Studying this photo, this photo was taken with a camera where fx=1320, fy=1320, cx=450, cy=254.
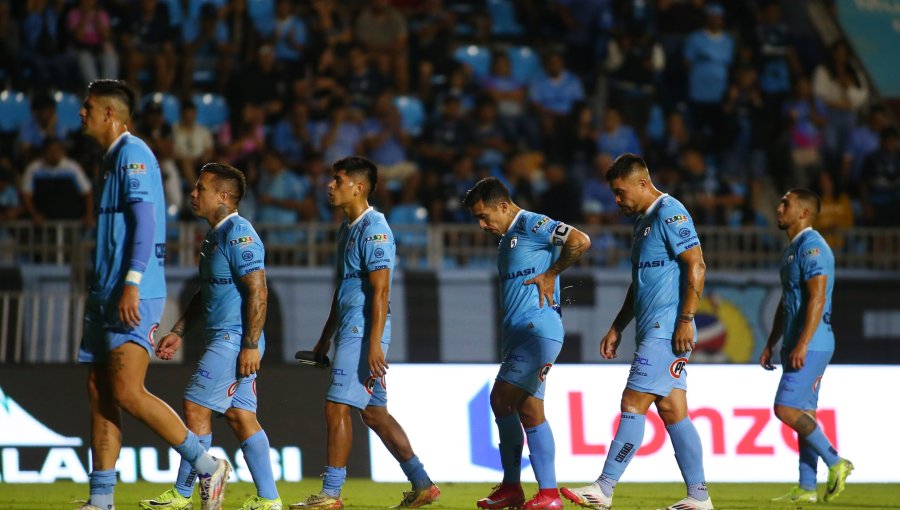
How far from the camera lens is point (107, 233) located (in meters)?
7.45

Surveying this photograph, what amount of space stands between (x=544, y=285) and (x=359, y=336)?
4.14 ft

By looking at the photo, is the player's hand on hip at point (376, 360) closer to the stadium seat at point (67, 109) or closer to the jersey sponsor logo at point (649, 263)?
the jersey sponsor logo at point (649, 263)

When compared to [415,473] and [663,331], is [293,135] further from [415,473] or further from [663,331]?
[663,331]

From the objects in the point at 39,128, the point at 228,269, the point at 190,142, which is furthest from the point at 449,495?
the point at 39,128

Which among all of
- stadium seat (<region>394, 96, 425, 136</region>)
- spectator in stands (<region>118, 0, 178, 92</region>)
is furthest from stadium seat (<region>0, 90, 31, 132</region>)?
stadium seat (<region>394, 96, 425, 136</region>)

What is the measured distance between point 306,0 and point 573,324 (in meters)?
7.15

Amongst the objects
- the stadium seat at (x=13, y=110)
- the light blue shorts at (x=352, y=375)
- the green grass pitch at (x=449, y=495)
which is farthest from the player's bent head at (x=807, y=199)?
the stadium seat at (x=13, y=110)

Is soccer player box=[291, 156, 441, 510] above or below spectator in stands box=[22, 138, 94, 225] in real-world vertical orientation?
below

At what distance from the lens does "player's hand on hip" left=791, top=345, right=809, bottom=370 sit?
32.1ft

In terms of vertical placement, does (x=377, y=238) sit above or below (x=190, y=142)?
below

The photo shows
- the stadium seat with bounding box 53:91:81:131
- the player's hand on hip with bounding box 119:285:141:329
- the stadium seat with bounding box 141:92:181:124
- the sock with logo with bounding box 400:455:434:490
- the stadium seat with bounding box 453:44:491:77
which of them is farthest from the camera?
the stadium seat with bounding box 453:44:491:77

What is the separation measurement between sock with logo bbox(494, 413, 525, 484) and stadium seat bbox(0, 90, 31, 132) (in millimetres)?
10106

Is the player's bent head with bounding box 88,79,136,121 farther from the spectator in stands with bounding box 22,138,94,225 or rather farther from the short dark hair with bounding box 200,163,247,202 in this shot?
the spectator in stands with bounding box 22,138,94,225

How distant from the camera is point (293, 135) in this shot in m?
16.9
